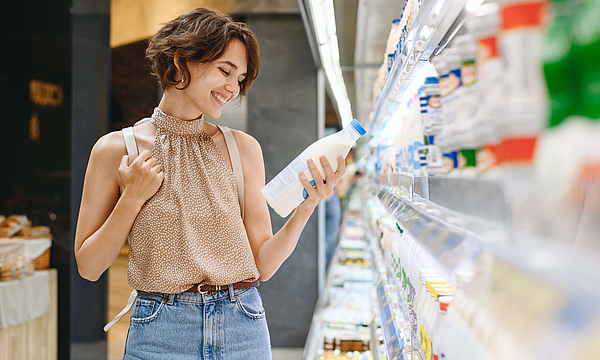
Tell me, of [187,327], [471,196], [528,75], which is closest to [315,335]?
[187,327]

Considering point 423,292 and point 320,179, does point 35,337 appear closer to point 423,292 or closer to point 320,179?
point 320,179

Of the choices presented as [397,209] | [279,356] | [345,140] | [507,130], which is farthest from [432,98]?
[279,356]

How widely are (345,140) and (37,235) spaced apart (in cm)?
261

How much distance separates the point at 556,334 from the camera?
24 cm

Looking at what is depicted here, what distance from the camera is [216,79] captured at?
45.1 inches

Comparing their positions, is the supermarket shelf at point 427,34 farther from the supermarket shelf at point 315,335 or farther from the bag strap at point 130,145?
the supermarket shelf at point 315,335

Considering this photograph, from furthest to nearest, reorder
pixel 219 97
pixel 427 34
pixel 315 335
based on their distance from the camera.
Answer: pixel 315 335 < pixel 219 97 < pixel 427 34

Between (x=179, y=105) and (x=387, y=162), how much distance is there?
0.79m

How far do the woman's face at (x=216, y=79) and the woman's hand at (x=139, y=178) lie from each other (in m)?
0.21

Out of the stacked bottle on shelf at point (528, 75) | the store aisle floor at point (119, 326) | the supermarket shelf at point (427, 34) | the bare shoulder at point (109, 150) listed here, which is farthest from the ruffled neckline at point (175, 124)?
the store aisle floor at point (119, 326)

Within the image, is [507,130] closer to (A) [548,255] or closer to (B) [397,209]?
(A) [548,255]

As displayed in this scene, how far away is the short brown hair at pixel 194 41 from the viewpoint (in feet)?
3.67

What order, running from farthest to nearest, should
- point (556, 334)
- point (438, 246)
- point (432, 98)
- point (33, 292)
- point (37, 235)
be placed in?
point (37, 235), point (33, 292), point (432, 98), point (438, 246), point (556, 334)

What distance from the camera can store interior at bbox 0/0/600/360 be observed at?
268 millimetres
